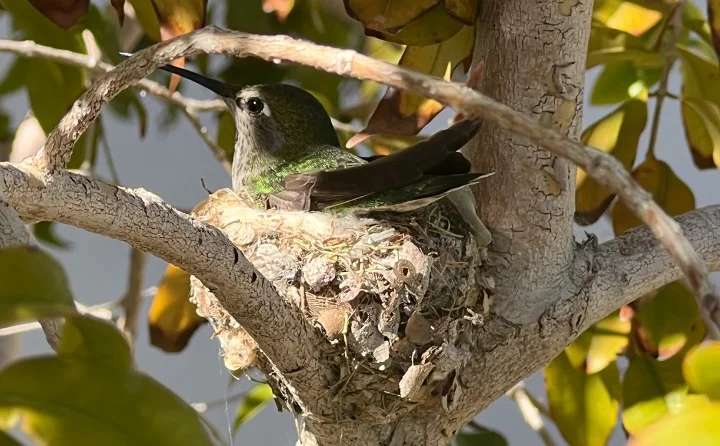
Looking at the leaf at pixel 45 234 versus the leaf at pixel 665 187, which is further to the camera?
the leaf at pixel 45 234

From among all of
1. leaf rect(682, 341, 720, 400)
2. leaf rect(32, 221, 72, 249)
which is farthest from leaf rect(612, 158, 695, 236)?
leaf rect(32, 221, 72, 249)

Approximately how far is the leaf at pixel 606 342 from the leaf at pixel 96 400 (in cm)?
108

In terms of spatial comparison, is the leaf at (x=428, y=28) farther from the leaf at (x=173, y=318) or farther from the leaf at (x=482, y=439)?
the leaf at (x=482, y=439)

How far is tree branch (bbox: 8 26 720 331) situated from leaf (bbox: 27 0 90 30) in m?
0.27

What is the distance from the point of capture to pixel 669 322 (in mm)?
1421

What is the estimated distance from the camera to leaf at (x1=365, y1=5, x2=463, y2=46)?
1.07 m

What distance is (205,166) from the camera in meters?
3.36

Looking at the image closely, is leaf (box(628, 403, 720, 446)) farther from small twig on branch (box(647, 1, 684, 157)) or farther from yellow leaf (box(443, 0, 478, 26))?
small twig on branch (box(647, 1, 684, 157))

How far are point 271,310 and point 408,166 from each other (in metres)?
0.35

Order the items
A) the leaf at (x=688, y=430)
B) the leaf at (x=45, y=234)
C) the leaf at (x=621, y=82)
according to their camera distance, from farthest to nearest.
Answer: the leaf at (x=45, y=234) → the leaf at (x=621, y=82) → the leaf at (x=688, y=430)

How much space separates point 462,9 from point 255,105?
74 centimetres

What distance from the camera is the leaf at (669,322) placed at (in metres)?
1.41

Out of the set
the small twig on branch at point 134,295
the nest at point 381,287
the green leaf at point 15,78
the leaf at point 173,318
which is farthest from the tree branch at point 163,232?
the green leaf at point 15,78

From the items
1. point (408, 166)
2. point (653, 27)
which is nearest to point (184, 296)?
point (408, 166)
